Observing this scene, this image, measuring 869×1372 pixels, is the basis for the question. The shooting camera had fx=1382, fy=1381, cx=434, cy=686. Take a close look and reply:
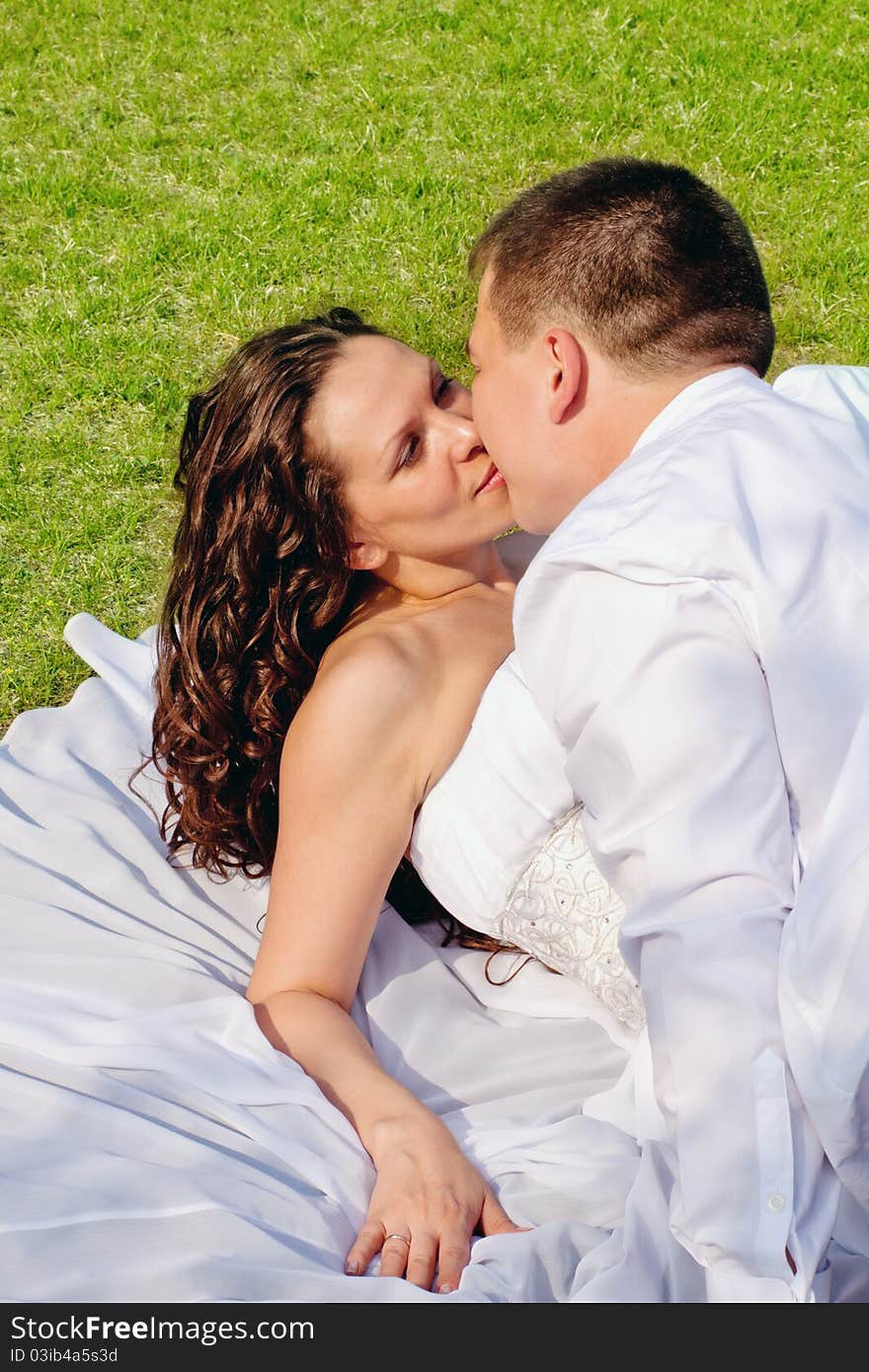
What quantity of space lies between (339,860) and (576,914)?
54 cm

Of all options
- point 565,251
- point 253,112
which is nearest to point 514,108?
point 253,112

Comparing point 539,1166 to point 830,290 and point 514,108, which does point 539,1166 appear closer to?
point 830,290

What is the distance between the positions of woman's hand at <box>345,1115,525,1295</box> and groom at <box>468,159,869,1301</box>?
35 cm

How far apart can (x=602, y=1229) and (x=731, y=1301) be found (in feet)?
1.68

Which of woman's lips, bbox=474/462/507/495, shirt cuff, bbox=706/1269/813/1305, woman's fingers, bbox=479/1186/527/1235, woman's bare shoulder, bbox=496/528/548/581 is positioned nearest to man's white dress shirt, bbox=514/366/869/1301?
shirt cuff, bbox=706/1269/813/1305

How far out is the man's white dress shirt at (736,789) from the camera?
2.11 m

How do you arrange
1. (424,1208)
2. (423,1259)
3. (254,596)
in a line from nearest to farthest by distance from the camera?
(423,1259), (424,1208), (254,596)

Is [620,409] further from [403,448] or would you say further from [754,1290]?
[754,1290]

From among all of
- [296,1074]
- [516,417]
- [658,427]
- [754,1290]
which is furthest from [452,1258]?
[516,417]

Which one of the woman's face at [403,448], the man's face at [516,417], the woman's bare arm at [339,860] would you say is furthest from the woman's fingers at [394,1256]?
the woman's face at [403,448]

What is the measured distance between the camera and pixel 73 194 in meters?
7.03

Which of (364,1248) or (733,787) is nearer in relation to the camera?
(733,787)

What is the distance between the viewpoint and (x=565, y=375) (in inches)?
118

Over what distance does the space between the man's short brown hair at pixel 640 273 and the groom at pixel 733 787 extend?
1.08 feet
